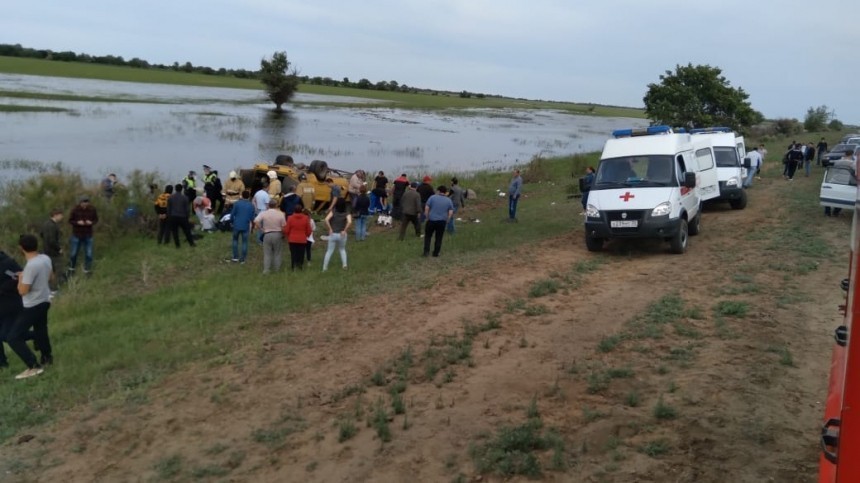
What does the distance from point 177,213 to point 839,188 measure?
15238 millimetres

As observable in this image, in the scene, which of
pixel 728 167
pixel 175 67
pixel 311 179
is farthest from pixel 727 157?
pixel 175 67

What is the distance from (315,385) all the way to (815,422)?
4.53m

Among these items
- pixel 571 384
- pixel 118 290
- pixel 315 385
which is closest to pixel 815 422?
pixel 571 384

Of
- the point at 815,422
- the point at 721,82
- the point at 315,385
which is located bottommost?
the point at 315,385

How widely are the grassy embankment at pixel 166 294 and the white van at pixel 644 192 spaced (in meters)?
2.21

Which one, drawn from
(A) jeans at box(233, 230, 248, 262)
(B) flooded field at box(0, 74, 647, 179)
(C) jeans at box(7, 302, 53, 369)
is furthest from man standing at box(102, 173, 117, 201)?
(C) jeans at box(7, 302, 53, 369)

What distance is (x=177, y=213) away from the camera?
49.3 feet

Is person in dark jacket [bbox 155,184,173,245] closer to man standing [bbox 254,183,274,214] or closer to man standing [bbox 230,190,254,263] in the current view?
man standing [bbox 254,183,274,214]

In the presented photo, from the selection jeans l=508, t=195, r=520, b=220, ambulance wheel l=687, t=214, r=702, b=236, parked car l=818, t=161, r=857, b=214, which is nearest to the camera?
ambulance wheel l=687, t=214, r=702, b=236

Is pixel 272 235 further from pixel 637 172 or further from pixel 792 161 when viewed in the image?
pixel 792 161

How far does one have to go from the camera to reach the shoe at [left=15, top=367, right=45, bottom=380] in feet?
26.6

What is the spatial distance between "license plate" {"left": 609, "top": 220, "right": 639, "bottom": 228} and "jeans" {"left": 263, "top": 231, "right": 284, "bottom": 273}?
20.4 feet

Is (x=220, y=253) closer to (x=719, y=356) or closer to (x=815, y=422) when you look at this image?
(x=719, y=356)

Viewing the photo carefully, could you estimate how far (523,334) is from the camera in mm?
8062
